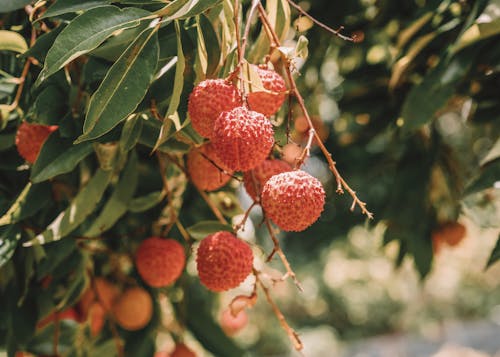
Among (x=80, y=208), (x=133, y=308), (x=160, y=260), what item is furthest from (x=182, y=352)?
(x=80, y=208)

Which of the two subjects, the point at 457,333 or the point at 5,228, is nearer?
the point at 5,228

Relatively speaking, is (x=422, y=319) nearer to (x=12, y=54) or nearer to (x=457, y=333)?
(x=457, y=333)

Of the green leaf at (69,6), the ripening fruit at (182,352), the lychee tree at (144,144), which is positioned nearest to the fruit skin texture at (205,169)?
the lychee tree at (144,144)

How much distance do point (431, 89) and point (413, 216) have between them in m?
0.52

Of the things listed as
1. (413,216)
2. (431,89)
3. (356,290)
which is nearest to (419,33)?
(431,89)

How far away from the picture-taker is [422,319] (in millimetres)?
5598

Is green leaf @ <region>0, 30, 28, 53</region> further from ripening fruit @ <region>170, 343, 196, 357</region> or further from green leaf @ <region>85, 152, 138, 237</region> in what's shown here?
ripening fruit @ <region>170, 343, 196, 357</region>

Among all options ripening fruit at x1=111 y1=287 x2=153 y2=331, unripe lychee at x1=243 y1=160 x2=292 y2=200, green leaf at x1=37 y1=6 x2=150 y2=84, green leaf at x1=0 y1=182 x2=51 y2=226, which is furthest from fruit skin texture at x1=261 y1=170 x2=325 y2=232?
ripening fruit at x1=111 y1=287 x2=153 y2=331

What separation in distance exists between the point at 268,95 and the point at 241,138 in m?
0.12

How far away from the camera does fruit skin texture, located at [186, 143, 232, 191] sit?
0.70 metres

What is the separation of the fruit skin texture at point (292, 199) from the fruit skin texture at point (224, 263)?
82 mm

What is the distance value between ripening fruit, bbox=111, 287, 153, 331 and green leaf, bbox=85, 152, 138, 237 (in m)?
0.28

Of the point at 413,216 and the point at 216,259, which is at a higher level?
the point at 216,259

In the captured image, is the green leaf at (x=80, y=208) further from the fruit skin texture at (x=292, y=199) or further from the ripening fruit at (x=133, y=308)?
the ripening fruit at (x=133, y=308)
